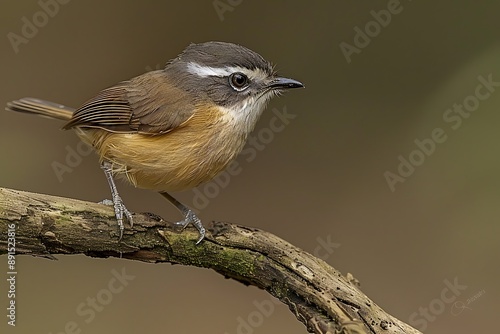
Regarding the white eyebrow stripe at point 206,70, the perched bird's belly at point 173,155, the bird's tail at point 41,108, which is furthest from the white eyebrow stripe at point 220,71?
the bird's tail at point 41,108

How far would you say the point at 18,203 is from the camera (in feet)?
12.3

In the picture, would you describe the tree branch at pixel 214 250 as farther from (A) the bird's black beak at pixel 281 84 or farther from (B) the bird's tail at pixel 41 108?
(B) the bird's tail at pixel 41 108

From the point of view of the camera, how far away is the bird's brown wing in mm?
4352

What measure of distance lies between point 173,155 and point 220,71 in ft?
2.34

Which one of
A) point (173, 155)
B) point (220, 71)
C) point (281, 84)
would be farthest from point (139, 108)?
point (281, 84)

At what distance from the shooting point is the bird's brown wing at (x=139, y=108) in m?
4.35

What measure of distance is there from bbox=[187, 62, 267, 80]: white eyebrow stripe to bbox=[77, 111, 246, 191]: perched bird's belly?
388 mm

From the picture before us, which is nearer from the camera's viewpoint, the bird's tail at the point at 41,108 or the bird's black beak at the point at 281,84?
the bird's black beak at the point at 281,84

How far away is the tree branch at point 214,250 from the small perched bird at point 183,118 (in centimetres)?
17

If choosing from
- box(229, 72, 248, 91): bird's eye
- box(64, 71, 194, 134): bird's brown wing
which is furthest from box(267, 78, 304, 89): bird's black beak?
box(64, 71, 194, 134): bird's brown wing

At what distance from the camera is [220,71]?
4461mm

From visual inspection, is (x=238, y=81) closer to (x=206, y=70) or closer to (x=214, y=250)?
(x=206, y=70)

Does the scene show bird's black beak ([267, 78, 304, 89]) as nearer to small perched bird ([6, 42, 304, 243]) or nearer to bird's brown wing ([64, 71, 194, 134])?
small perched bird ([6, 42, 304, 243])

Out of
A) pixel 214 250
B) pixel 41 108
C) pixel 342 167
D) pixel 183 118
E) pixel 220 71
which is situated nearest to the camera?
pixel 214 250
